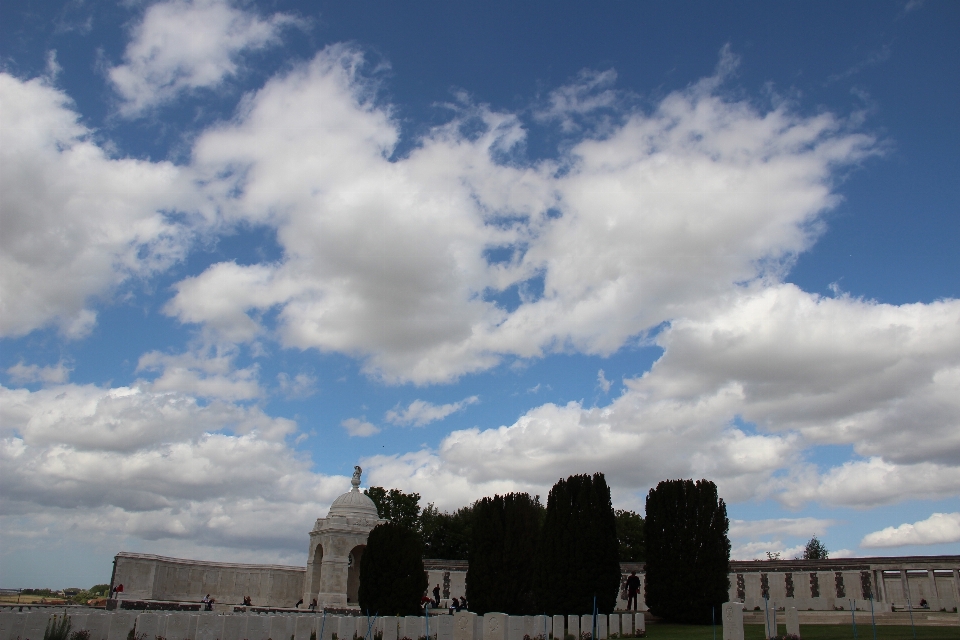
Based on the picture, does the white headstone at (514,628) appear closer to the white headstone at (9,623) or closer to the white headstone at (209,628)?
the white headstone at (209,628)

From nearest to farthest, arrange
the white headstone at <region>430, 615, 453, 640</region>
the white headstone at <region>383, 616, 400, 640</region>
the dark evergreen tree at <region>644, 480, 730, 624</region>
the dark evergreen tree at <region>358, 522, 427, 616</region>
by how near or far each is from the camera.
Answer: the white headstone at <region>430, 615, 453, 640</region>, the white headstone at <region>383, 616, 400, 640</region>, the dark evergreen tree at <region>358, 522, 427, 616</region>, the dark evergreen tree at <region>644, 480, 730, 624</region>

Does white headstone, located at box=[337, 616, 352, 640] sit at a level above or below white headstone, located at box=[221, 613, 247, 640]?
below

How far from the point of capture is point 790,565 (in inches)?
1576

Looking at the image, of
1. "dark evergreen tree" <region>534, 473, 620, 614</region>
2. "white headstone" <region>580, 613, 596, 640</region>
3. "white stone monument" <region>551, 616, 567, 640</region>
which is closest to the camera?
"white stone monument" <region>551, 616, 567, 640</region>

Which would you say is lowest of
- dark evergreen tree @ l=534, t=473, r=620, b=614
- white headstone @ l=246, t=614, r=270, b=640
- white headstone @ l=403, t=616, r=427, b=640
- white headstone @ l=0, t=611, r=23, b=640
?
white headstone @ l=403, t=616, r=427, b=640

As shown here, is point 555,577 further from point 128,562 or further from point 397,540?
point 128,562

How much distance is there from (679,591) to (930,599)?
1642 centimetres

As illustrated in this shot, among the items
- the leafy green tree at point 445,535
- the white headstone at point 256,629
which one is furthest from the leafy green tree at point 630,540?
the white headstone at point 256,629

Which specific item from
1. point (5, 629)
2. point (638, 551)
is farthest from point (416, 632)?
point (638, 551)

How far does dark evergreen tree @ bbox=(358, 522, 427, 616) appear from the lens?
29.4 m

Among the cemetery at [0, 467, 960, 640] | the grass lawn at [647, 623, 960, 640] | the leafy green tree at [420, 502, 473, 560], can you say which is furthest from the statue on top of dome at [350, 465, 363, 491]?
the grass lawn at [647, 623, 960, 640]

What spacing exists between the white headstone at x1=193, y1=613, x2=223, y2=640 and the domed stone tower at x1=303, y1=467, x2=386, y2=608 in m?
25.9

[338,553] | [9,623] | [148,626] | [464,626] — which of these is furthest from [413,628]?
[338,553]

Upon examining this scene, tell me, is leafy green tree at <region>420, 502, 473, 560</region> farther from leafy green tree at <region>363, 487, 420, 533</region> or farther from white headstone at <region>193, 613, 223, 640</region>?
white headstone at <region>193, 613, 223, 640</region>
